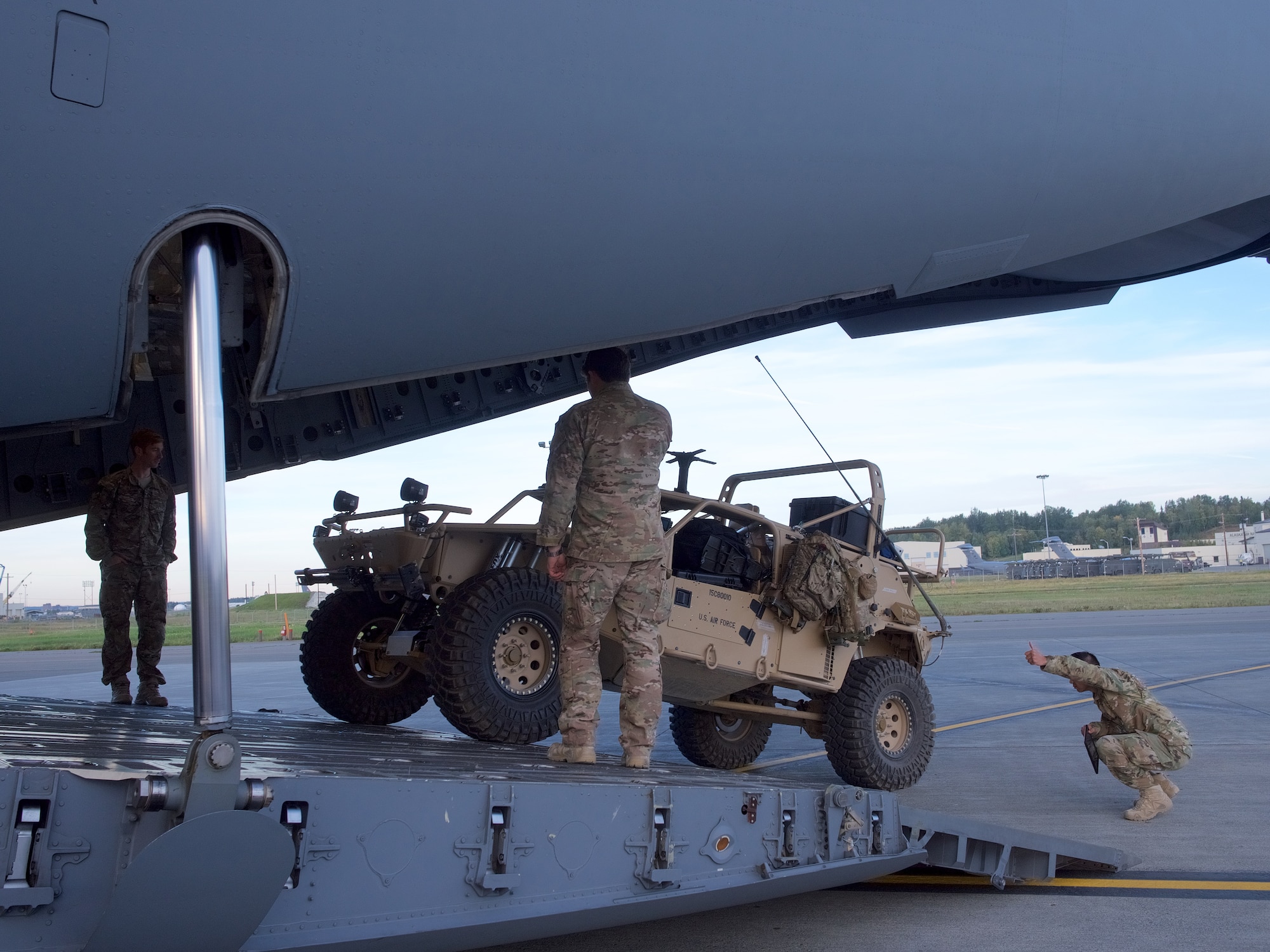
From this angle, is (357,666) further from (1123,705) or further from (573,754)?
(1123,705)

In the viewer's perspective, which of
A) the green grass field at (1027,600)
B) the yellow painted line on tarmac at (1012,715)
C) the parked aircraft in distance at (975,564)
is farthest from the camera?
the parked aircraft in distance at (975,564)

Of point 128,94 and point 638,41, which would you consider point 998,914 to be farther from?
point 128,94

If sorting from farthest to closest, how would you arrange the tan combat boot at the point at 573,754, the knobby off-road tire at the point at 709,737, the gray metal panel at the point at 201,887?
the knobby off-road tire at the point at 709,737
the tan combat boot at the point at 573,754
the gray metal panel at the point at 201,887

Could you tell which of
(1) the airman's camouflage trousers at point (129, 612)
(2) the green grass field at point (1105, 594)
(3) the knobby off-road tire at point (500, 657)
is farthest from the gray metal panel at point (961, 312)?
(2) the green grass field at point (1105, 594)

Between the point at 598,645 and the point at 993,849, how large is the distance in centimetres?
189

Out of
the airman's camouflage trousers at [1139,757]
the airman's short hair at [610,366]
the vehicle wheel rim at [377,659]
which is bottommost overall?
the airman's camouflage trousers at [1139,757]

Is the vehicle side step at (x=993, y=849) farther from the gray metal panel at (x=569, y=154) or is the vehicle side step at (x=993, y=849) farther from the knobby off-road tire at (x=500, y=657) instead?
the gray metal panel at (x=569, y=154)

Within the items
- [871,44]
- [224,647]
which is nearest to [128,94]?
[224,647]

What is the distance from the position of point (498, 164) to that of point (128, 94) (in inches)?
33.6

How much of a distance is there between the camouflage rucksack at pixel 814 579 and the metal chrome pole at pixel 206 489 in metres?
3.76

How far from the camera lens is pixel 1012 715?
30.0 feet

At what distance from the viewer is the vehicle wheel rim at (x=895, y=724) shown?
6188 millimetres

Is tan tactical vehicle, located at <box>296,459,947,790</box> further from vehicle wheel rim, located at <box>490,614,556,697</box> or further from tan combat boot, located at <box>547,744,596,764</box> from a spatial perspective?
tan combat boot, located at <box>547,744,596,764</box>

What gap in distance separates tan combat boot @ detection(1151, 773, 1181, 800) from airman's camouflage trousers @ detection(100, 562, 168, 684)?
524 centimetres
